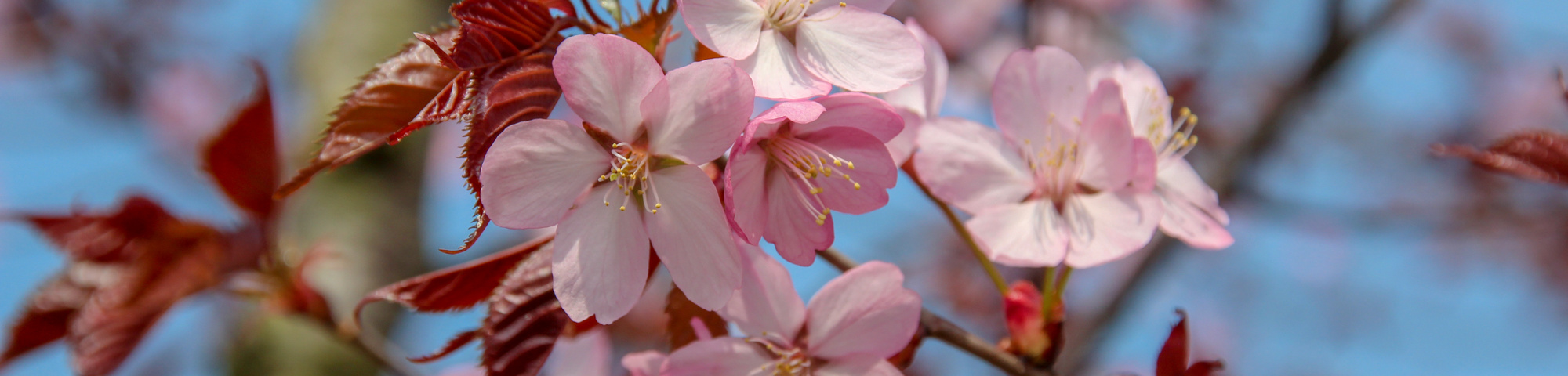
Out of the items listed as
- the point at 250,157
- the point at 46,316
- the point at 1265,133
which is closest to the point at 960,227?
the point at 250,157

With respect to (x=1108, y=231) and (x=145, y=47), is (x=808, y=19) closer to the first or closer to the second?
(x=1108, y=231)

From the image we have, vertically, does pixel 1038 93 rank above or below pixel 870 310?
above

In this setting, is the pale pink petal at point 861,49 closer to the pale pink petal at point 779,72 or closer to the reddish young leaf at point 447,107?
the pale pink petal at point 779,72

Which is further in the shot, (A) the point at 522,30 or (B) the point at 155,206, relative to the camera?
(B) the point at 155,206

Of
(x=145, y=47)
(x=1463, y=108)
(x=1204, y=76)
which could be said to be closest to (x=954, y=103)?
(x=1204, y=76)

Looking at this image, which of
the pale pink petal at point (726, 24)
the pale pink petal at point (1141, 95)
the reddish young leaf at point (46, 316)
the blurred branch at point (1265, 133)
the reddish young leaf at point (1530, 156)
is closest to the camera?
the pale pink petal at point (726, 24)

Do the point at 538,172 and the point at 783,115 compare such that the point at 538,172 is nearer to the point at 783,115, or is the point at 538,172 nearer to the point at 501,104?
the point at 501,104

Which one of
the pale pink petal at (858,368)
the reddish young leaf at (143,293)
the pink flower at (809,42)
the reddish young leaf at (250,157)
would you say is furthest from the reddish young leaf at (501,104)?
the reddish young leaf at (143,293)
